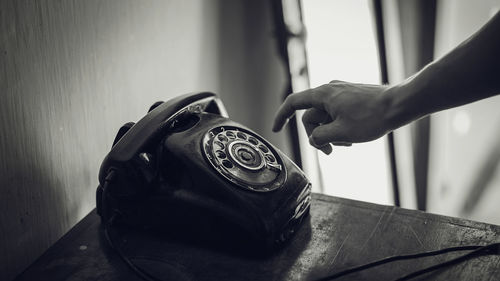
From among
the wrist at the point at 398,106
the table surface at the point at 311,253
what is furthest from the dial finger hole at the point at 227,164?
the wrist at the point at 398,106

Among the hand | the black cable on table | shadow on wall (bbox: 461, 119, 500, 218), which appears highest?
the hand

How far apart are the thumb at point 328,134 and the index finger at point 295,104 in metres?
0.05

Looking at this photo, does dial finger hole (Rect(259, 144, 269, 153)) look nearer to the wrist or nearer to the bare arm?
the bare arm

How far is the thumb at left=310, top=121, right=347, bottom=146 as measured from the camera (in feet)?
2.55

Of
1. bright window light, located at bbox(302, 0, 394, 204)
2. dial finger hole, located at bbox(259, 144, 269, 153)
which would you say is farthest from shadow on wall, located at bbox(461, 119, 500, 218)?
dial finger hole, located at bbox(259, 144, 269, 153)

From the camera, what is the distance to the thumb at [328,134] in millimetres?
777

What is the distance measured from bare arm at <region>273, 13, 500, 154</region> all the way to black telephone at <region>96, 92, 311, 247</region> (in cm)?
9

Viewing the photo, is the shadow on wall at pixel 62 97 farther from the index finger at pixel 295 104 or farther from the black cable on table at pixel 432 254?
the black cable on table at pixel 432 254

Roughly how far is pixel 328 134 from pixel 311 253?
17 centimetres

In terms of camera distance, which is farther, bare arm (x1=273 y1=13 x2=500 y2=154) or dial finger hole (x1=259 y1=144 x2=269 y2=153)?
dial finger hole (x1=259 y1=144 x2=269 y2=153)

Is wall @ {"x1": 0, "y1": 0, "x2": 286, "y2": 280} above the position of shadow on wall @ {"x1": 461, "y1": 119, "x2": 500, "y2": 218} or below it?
above

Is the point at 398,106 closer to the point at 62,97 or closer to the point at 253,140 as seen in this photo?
→ the point at 253,140

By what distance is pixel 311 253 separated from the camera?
75cm

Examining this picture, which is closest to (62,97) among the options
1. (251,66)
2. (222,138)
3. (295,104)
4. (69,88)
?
(69,88)
